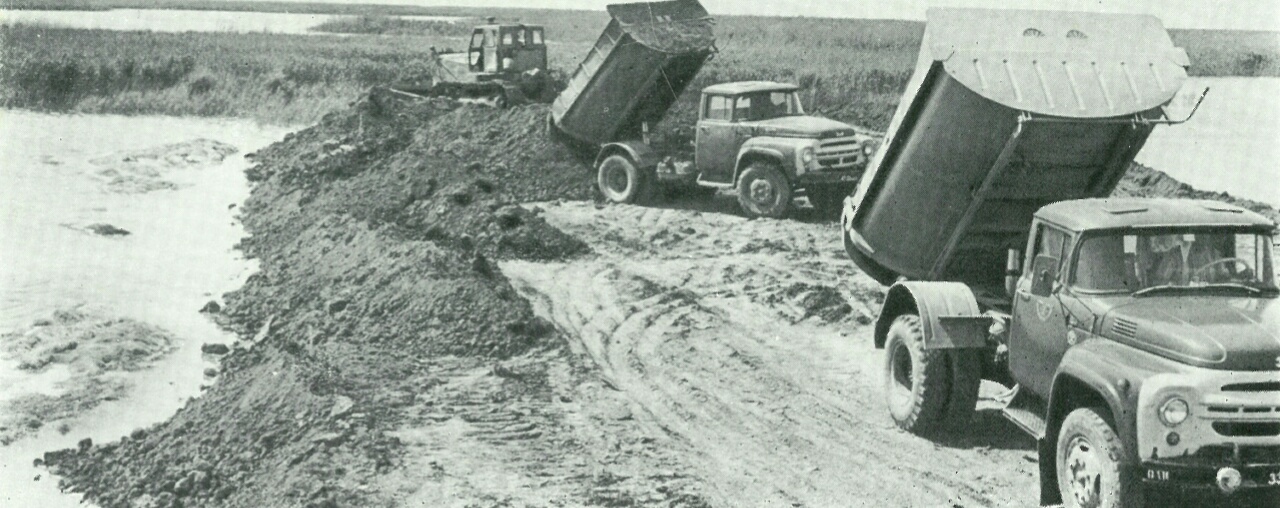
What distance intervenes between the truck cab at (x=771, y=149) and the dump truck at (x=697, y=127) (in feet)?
0.05

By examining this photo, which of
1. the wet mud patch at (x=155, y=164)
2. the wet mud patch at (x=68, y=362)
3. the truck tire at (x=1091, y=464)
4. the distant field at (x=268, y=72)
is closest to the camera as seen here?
the truck tire at (x=1091, y=464)

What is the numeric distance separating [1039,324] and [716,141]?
1104cm

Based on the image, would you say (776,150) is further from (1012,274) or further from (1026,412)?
(1026,412)

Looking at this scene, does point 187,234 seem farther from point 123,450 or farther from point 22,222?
point 123,450

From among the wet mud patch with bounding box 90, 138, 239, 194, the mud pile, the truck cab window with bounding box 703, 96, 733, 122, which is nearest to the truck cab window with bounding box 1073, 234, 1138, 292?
the mud pile

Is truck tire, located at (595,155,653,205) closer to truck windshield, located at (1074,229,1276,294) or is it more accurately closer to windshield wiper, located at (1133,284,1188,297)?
truck windshield, located at (1074,229,1276,294)

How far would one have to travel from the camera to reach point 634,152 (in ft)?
66.8

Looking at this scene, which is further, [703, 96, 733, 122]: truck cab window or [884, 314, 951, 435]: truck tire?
[703, 96, 733, 122]: truck cab window

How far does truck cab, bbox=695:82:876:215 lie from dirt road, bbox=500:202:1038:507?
549 millimetres

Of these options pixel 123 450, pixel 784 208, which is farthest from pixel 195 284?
pixel 784 208

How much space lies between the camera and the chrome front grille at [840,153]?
58.1 feet

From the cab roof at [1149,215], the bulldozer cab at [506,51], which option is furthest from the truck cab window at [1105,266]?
the bulldozer cab at [506,51]

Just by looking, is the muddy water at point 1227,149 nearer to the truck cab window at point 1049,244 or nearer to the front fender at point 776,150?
the front fender at point 776,150

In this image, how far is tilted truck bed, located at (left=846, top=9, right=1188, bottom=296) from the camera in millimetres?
9688
